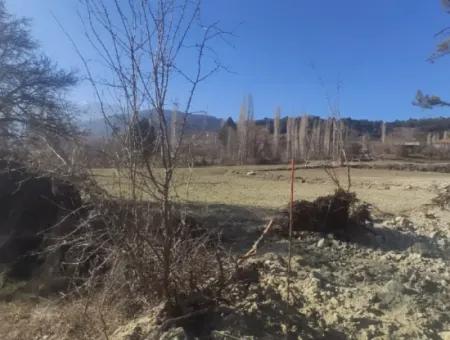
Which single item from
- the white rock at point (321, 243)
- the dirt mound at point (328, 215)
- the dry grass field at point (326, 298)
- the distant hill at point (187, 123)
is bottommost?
the dry grass field at point (326, 298)

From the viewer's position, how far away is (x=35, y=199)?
722cm

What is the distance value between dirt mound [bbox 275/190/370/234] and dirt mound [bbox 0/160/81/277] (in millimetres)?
2841

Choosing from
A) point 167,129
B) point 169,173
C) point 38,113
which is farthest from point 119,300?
point 38,113

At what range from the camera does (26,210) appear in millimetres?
7152

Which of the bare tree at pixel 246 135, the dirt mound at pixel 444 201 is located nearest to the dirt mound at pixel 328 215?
the dirt mound at pixel 444 201

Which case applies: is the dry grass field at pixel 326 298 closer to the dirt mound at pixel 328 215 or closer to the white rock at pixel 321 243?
the white rock at pixel 321 243

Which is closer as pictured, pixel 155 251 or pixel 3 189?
pixel 155 251

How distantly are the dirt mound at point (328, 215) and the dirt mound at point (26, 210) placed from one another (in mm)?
2841

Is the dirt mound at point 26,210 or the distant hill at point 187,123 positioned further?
the dirt mound at point 26,210

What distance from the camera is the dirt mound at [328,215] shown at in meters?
5.60

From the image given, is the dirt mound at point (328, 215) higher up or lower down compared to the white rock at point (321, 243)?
higher up

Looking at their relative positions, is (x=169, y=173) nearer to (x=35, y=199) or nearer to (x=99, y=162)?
(x=99, y=162)

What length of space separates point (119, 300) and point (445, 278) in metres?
2.74

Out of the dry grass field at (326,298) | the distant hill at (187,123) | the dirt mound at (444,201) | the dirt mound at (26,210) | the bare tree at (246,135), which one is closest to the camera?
the dry grass field at (326,298)
